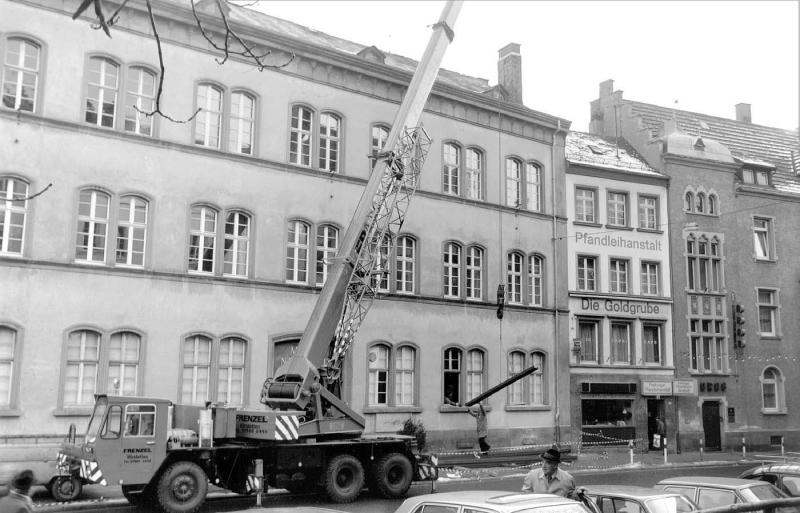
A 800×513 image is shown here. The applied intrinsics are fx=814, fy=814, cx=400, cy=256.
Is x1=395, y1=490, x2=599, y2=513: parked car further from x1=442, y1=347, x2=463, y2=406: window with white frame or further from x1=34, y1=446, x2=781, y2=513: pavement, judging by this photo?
x1=442, y1=347, x2=463, y2=406: window with white frame

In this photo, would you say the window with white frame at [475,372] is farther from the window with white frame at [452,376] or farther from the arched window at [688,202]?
the arched window at [688,202]

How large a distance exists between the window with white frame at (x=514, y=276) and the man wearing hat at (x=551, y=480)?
21418mm

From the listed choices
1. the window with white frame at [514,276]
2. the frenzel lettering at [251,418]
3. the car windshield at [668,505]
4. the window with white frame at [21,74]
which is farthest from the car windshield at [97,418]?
the window with white frame at [514,276]

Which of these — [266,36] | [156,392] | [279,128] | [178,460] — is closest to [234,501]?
[178,460]

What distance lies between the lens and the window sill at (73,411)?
70.6 ft

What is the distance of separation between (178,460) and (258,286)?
9158 mm

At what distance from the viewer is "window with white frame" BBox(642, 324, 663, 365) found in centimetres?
3550

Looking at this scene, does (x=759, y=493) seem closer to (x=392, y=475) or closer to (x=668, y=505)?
(x=668, y=505)

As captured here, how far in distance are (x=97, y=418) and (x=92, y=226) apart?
7.70 m

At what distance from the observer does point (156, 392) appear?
76.5 ft

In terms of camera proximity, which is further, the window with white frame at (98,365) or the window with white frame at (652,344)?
the window with white frame at (652,344)

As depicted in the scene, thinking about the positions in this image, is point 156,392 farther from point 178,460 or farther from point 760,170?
point 760,170

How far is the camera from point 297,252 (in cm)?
2695

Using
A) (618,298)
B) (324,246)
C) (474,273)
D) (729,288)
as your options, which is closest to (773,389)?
(729,288)
